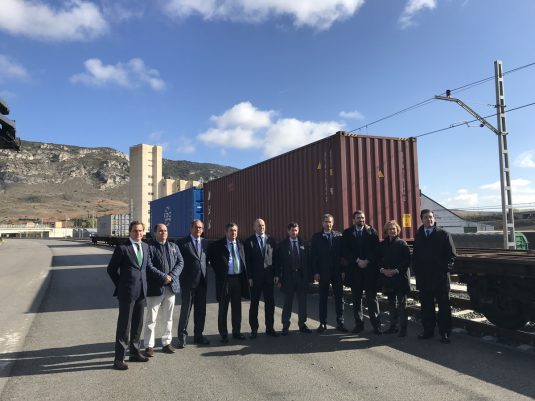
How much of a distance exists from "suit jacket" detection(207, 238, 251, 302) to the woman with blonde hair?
201 centimetres

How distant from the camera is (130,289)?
4879 mm

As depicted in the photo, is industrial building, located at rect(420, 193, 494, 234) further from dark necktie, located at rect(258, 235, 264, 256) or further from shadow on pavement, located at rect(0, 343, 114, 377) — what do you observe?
shadow on pavement, located at rect(0, 343, 114, 377)

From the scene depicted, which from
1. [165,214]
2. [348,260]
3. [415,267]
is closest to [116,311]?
[348,260]

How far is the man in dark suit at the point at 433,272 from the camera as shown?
19.1 feet

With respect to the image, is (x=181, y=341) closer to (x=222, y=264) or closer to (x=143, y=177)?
(x=222, y=264)

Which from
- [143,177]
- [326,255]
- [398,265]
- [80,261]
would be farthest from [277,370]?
[143,177]

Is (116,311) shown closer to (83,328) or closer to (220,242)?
(83,328)

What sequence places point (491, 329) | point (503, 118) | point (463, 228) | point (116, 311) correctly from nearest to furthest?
point (491, 329) → point (116, 311) → point (503, 118) → point (463, 228)

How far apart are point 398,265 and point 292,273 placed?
155 cm

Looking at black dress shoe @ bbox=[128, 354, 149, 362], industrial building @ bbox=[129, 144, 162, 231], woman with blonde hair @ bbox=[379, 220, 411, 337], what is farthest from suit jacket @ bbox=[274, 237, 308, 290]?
industrial building @ bbox=[129, 144, 162, 231]

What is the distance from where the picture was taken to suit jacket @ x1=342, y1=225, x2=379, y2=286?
6.34m

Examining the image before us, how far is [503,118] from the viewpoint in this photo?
15.9 m

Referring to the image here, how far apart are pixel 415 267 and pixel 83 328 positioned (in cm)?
522

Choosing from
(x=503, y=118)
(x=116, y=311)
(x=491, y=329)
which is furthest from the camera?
(x=503, y=118)
